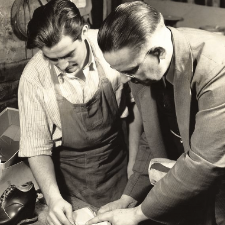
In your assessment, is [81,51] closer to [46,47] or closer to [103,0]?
[46,47]

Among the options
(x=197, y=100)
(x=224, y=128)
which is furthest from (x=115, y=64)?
(x=224, y=128)

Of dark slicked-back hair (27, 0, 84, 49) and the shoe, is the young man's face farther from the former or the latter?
the shoe

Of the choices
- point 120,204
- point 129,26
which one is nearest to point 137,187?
point 120,204

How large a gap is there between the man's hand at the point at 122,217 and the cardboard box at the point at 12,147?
0.80 meters

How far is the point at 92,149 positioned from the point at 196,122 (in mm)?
1080

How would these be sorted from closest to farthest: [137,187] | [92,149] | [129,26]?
[129,26] → [137,187] → [92,149]

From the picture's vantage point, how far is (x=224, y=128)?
167cm

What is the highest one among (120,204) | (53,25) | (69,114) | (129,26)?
(129,26)

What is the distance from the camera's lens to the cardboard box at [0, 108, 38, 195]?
263 cm

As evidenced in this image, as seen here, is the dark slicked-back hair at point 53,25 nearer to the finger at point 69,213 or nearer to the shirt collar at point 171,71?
the shirt collar at point 171,71

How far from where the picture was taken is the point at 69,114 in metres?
2.51

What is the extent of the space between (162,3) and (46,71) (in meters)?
3.59

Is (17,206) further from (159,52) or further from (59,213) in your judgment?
(159,52)

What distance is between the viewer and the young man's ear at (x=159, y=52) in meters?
1.73
